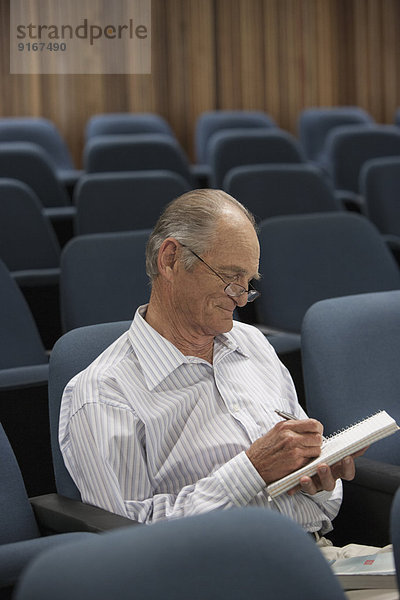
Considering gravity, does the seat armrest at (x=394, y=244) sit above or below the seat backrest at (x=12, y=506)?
above

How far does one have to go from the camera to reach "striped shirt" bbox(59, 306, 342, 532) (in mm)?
1622

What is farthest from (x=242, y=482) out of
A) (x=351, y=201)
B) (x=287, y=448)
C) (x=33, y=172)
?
(x=351, y=201)

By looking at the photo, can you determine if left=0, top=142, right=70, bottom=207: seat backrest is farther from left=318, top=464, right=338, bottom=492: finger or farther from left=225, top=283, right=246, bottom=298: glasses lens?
left=318, top=464, right=338, bottom=492: finger

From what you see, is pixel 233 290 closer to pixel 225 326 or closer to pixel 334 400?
pixel 225 326

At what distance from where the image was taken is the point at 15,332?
8.75ft

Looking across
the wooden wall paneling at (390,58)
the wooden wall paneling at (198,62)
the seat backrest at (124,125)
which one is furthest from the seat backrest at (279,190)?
the wooden wall paneling at (390,58)

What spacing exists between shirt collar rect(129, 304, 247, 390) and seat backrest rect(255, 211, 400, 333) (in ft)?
3.60

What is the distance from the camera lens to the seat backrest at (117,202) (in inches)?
141

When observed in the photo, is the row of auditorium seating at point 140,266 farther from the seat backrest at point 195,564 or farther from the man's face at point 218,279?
the seat backrest at point 195,564

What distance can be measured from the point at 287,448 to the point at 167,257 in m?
0.41

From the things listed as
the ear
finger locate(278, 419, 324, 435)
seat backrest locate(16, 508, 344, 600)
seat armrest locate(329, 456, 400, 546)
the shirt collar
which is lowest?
seat armrest locate(329, 456, 400, 546)

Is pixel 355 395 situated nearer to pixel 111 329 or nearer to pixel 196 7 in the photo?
pixel 111 329

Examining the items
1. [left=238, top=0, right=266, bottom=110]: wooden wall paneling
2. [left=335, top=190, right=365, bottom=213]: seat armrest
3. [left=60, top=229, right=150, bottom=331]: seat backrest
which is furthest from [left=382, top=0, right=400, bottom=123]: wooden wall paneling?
[left=60, top=229, right=150, bottom=331]: seat backrest

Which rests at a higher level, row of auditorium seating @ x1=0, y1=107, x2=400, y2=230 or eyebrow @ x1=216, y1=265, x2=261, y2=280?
row of auditorium seating @ x1=0, y1=107, x2=400, y2=230
